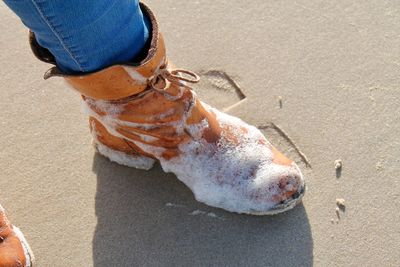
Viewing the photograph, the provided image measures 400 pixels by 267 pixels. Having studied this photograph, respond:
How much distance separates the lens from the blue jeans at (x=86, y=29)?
3.05 ft

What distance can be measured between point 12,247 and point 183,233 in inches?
16.2

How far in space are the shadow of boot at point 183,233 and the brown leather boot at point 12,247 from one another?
16 cm

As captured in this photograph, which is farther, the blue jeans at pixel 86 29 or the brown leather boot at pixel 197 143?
the brown leather boot at pixel 197 143

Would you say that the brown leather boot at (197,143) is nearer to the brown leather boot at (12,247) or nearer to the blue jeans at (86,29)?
the blue jeans at (86,29)

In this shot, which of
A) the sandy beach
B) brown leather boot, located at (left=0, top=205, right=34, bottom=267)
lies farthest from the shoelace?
brown leather boot, located at (left=0, top=205, right=34, bottom=267)

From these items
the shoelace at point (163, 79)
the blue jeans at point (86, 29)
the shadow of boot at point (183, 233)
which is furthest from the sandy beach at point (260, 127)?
the blue jeans at point (86, 29)

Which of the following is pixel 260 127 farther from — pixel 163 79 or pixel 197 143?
pixel 163 79

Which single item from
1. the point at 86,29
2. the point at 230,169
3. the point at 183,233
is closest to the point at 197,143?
the point at 230,169

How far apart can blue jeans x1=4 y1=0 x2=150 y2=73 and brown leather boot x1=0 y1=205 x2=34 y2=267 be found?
Result: 0.43 meters

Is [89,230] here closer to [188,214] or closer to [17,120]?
[188,214]

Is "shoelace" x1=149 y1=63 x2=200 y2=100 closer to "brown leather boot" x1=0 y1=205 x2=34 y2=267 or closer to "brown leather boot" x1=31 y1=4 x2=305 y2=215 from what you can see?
"brown leather boot" x1=31 y1=4 x2=305 y2=215

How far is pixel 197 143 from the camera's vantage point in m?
1.30

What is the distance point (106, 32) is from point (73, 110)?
23.1 inches

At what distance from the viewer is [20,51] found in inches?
66.6
